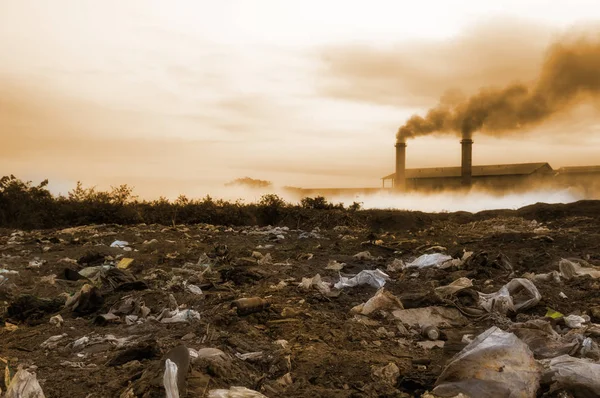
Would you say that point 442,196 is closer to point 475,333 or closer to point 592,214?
point 592,214

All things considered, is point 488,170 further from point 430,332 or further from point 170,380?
point 170,380

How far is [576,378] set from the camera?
8.87 feet

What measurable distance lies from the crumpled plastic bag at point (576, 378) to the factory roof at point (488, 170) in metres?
24.8

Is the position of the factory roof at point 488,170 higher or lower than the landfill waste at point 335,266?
higher

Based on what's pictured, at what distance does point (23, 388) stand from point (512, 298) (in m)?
3.69

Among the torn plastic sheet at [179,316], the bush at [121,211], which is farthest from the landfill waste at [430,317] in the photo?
the bush at [121,211]

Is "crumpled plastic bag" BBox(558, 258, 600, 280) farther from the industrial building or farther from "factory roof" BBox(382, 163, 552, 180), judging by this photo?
"factory roof" BBox(382, 163, 552, 180)

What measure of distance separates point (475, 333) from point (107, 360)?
2438mm

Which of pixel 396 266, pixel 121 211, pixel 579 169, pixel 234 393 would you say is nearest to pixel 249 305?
pixel 234 393

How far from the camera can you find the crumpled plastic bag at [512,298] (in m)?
4.48

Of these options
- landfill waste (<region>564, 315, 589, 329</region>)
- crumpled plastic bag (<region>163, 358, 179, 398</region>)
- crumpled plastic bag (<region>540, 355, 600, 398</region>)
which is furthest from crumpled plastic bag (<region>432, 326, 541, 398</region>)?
landfill waste (<region>564, 315, 589, 329</region>)

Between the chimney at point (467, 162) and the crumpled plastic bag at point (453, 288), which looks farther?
the chimney at point (467, 162)

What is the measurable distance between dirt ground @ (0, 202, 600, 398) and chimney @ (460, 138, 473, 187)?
1631cm

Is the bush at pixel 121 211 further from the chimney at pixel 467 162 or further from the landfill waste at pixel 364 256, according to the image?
the chimney at pixel 467 162
